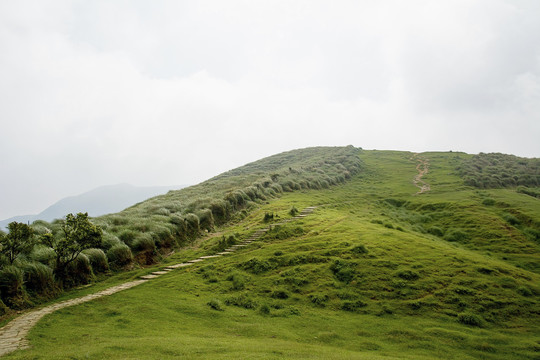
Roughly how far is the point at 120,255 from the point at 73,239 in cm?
398

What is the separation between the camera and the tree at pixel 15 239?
11.7 meters

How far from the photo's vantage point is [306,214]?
28.2 metres

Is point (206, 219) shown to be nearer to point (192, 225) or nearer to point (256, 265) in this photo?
point (192, 225)

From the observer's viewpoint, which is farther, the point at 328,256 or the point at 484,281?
the point at 328,256

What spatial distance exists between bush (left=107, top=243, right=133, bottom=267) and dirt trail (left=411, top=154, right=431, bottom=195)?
38913 mm

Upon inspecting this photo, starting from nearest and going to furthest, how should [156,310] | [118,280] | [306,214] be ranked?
[156,310], [118,280], [306,214]

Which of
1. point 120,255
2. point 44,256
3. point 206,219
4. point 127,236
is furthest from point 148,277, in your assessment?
point 206,219

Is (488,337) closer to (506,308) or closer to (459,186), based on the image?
(506,308)

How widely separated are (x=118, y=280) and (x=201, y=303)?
5.28 m

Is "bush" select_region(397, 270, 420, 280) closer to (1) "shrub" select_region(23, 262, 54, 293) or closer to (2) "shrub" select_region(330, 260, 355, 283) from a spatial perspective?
(2) "shrub" select_region(330, 260, 355, 283)

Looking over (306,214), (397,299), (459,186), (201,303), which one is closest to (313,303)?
(397,299)

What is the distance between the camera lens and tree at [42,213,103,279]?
12.9 m

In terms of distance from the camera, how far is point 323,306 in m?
12.3

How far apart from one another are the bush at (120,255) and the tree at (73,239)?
2.86m
